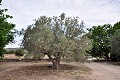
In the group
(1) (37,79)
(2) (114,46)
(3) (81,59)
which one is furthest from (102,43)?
(1) (37,79)

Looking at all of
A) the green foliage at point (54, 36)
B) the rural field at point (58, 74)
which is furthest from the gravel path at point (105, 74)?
the green foliage at point (54, 36)

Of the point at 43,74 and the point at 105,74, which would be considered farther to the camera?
the point at 105,74

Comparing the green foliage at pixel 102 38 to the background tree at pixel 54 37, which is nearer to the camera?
the background tree at pixel 54 37

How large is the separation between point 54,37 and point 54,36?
145mm

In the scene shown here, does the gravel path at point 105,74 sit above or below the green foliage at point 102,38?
below

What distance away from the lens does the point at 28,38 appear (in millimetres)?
27250

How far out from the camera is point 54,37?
1029 inches

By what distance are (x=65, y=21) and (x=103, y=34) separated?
29909 millimetres

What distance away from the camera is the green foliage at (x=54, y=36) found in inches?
1000

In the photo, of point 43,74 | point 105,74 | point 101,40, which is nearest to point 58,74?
point 43,74

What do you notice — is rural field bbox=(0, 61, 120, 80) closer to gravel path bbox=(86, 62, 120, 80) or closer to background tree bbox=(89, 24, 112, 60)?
gravel path bbox=(86, 62, 120, 80)

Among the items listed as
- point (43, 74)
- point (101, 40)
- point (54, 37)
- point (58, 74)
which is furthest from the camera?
point (101, 40)

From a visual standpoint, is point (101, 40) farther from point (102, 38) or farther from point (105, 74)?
point (105, 74)

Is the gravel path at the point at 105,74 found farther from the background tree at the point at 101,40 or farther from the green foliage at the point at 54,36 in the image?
the background tree at the point at 101,40
